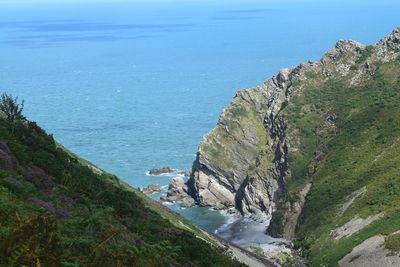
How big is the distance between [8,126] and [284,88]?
341 ft

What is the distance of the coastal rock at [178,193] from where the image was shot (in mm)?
126500

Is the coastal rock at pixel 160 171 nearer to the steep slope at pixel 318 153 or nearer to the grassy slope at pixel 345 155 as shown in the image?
the steep slope at pixel 318 153

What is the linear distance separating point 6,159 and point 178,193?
95.6 m

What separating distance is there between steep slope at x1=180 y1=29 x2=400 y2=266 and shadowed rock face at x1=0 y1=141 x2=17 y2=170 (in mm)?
51374

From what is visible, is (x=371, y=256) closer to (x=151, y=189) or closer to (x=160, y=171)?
(x=151, y=189)

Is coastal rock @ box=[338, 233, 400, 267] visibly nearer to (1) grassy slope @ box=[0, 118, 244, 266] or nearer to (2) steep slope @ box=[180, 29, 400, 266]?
(2) steep slope @ box=[180, 29, 400, 266]

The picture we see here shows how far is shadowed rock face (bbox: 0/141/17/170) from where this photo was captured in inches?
1256

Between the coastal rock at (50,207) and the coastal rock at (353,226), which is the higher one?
the coastal rock at (353,226)

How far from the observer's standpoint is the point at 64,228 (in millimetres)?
18875

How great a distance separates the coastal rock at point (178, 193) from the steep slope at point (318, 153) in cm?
166

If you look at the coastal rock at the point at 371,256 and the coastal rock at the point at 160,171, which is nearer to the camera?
the coastal rock at the point at 371,256

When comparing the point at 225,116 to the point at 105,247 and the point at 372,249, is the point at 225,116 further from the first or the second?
the point at 105,247

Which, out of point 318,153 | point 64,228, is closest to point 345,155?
point 318,153

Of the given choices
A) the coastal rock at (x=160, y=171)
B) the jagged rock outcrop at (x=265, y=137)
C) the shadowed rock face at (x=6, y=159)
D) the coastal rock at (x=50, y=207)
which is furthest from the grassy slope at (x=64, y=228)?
the coastal rock at (x=160, y=171)
